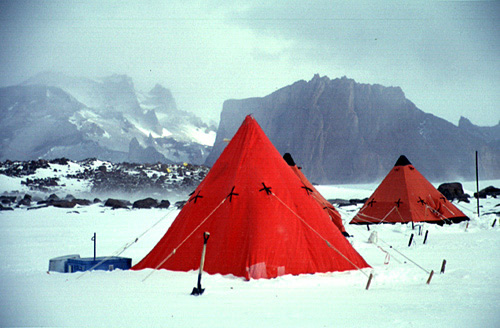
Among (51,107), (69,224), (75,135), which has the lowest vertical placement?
(69,224)

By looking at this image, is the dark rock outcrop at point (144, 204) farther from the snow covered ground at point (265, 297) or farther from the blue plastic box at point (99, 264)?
the blue plastic box at point (99, 264)

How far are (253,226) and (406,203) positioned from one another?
14232 mm

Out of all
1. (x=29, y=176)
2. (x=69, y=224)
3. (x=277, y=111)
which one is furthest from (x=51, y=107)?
(x=69, y=224)

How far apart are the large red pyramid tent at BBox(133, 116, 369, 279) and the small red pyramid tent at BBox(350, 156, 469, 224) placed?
12.6 meters

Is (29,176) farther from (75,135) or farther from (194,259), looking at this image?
(75,135)

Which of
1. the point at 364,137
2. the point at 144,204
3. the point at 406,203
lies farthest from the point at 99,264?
the point at 364,137

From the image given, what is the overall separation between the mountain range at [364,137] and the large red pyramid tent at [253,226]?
96110mm

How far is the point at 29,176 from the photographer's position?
49.7 meters

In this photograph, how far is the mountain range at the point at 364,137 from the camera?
10638 centimetres

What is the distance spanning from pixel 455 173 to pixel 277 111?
Result: 4309 centimetres

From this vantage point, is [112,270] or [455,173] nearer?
[112,270]

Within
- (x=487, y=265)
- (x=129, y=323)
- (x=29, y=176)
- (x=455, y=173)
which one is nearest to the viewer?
(x=129, y=323)

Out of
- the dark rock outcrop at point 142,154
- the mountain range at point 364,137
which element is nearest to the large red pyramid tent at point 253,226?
the mountain range at point 364,137

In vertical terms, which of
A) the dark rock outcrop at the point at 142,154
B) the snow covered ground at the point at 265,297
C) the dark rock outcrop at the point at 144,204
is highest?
the dark rock outcrop at the point at 142,154
